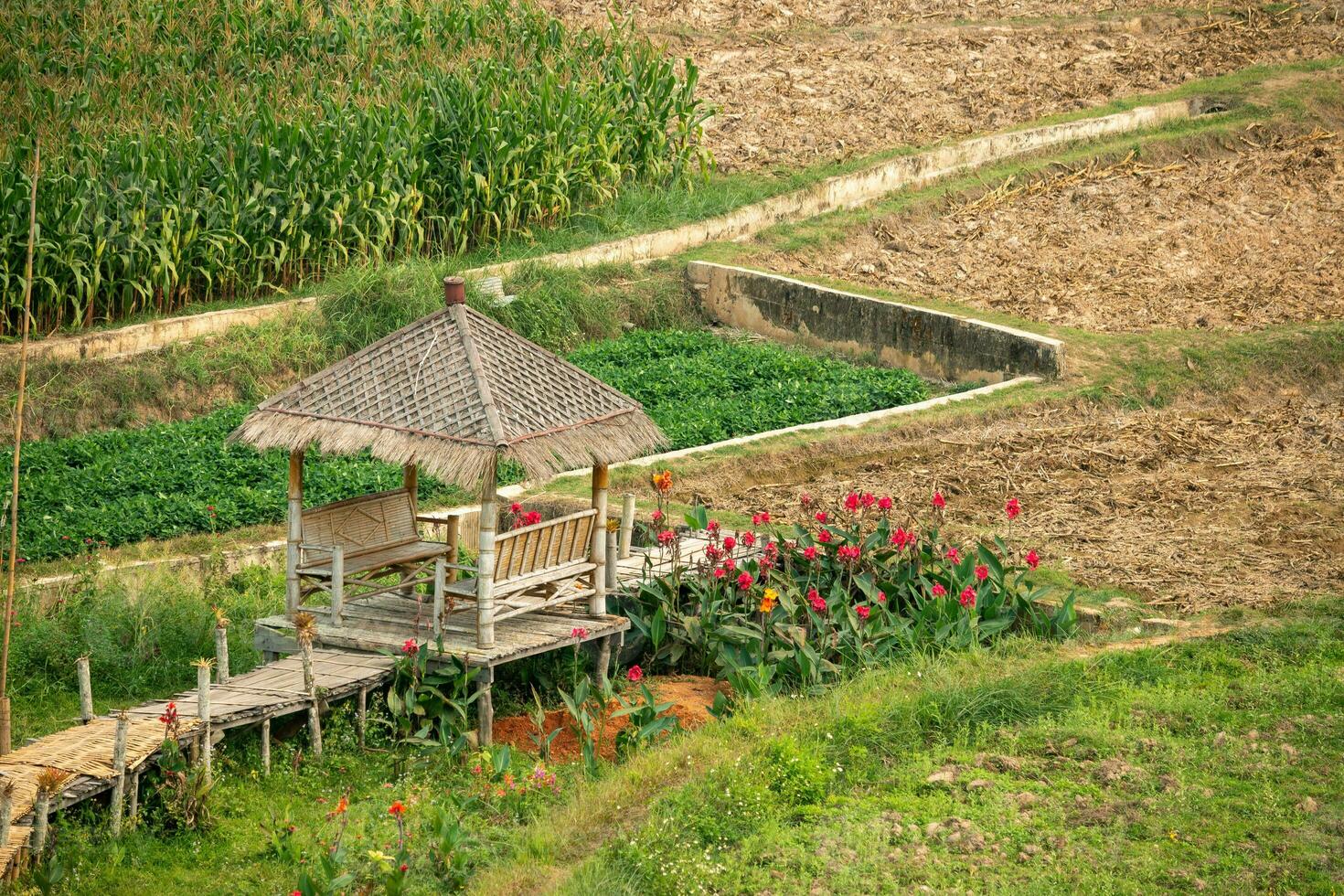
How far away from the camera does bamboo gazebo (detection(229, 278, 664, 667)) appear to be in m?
9.63

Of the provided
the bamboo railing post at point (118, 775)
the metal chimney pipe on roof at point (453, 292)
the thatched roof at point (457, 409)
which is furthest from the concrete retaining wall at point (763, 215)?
the bamboo railing post at point (118, 775)

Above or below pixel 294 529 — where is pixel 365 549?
below

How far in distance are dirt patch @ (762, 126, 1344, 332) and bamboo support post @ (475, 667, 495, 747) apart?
10276 millimetres

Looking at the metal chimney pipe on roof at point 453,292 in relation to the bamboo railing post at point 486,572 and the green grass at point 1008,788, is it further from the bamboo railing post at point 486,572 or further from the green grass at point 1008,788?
the green grass at point 1008,788

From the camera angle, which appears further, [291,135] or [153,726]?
[291,135]

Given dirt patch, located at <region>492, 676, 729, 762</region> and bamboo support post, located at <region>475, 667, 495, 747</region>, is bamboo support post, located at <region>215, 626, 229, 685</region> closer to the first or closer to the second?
bamboo support post, located at <region>475, 667, 495, 747</region>

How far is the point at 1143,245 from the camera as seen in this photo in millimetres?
19828

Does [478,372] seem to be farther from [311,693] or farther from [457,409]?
[311,693]

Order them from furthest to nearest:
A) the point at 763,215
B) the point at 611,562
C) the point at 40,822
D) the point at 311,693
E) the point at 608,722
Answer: the point at 763,215
the point at 611,562
the point at 608,722
the point at 311,693
the point at 40,822

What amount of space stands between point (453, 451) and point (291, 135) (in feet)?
29.3

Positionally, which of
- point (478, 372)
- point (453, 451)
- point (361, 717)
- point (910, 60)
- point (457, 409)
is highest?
point (910, 60)

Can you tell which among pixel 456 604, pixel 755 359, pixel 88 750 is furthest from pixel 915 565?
pixel 755 359

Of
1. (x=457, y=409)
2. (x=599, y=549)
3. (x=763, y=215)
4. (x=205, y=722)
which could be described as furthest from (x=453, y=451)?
(x=763, y=215)

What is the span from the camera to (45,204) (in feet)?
51.3
